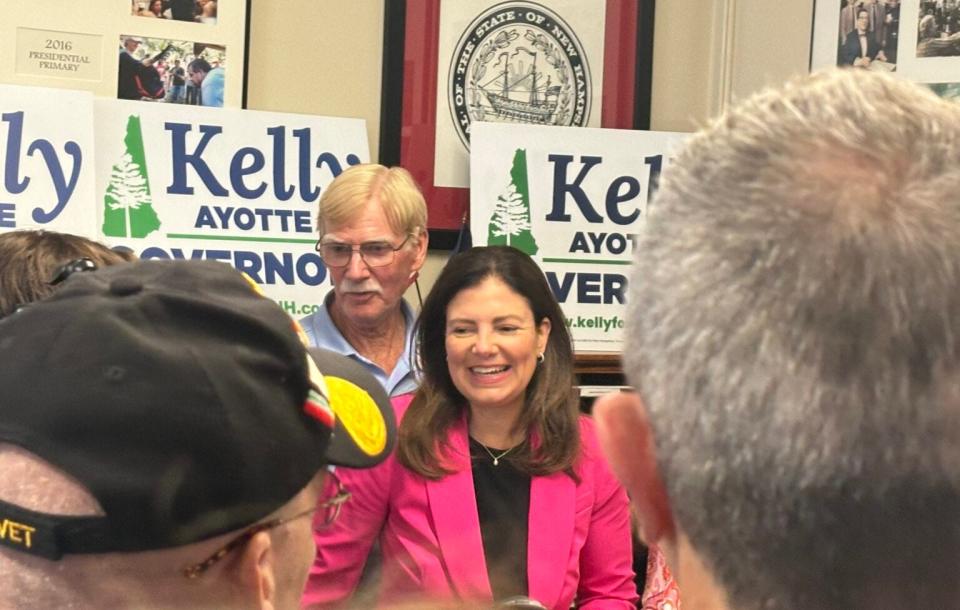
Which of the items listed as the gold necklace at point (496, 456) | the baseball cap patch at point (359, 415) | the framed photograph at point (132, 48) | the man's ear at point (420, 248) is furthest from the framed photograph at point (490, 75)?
the baseball cap patch at point (359, 415)

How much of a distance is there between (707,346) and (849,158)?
0.11 m

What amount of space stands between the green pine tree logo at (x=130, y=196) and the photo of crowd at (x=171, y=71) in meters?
0.16

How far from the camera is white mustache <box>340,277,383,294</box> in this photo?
2.82m

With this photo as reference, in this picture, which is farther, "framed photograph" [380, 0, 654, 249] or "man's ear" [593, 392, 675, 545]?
"framed photograph" [380, 0, 654, 249]

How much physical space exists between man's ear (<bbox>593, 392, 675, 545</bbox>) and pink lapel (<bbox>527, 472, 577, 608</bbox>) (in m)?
1.61

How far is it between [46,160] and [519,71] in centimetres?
157

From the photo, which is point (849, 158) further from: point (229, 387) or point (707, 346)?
point (229, 387)

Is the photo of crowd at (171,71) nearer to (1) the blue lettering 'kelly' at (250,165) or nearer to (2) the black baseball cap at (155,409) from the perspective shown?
(1) the blue lettering 'kelly' at (250,165)

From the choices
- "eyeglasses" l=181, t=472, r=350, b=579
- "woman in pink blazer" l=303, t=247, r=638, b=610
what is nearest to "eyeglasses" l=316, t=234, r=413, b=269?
"woman in pink blazer" l=303, t=247, r=638, b=610

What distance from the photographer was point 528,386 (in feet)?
8.33

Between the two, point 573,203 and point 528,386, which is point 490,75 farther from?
point 528,386

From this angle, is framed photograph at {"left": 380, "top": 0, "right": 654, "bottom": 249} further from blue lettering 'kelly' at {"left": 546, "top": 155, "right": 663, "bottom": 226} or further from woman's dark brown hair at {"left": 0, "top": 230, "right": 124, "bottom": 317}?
woman's dark brown hair at {"left": 0, "top": 230, "right": 124, "bottom": 317}

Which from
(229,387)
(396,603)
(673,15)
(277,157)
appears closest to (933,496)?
(396,603)

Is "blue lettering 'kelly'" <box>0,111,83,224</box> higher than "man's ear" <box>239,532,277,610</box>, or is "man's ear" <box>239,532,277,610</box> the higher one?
"blue lettering 'kelly'" <box>0,111,83,224</box>
